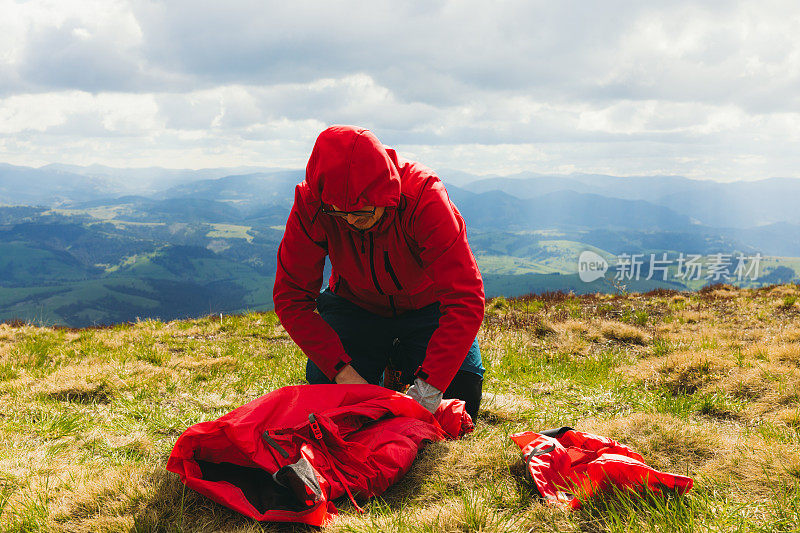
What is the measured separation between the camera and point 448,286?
4.04m

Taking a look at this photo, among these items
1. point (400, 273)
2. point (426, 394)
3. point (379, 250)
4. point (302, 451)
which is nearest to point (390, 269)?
point (400, 273)

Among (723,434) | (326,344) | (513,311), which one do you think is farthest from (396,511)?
(513,311)

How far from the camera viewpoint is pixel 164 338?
9047 millimetres

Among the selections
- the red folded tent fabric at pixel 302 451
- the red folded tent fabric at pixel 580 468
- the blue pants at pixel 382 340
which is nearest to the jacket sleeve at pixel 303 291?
the blue pants at pixel 382 340

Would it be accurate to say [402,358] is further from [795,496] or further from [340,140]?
[795,496]

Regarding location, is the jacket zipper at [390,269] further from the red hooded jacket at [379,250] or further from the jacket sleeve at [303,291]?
the jacket sleeve at [303,291]

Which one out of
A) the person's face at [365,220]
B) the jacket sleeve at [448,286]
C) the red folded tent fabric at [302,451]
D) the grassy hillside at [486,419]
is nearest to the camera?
the grassy hillside at [486,419]

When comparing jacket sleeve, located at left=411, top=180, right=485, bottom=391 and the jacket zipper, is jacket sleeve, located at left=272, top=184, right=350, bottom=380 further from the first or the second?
jacket sleeve, located at left=411, top=180, right=485, bottom=391

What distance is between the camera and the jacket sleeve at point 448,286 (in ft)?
12.8

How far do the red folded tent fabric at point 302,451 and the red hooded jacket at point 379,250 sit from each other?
21.6 inches

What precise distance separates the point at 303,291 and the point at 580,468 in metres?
2.89

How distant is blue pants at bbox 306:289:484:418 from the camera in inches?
193

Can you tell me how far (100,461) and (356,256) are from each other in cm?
283

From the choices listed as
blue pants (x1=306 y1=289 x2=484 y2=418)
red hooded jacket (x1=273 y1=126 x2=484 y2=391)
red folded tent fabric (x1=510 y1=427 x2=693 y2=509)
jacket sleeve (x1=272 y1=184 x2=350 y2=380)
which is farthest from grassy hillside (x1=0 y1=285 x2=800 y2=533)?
jacket sleeve (x1=272 y1=184 x2=350 y2=380)
